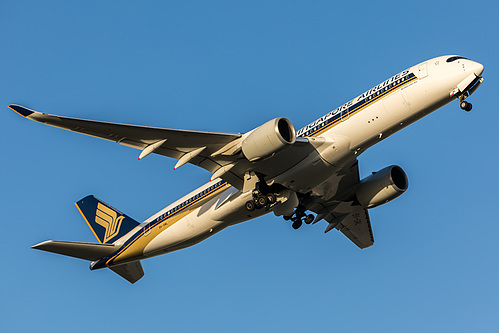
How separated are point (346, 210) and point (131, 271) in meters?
12.6

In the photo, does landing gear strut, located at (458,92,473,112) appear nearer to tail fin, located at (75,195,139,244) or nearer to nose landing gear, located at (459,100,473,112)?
nose landing gear, located at (459,100,473,112)

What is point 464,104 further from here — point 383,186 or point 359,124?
point 383,186

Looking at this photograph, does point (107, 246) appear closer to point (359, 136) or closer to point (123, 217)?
point (123, 217)

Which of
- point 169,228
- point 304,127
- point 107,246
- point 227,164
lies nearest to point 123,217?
point 107,246

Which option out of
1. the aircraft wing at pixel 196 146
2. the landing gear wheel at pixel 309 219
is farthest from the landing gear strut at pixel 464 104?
the landing gear wheel at pixel 309 219

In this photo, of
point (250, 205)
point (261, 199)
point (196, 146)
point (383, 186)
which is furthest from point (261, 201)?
point (383, 186)

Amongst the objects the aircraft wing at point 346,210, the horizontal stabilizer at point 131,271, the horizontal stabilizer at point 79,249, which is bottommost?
the horizontal stabilizer at point 131,271

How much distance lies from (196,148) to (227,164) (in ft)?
5.53

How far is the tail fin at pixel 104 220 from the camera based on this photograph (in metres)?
37.5

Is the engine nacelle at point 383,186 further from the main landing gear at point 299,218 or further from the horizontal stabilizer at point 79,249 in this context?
the horizontal stabilizer at point 79,249

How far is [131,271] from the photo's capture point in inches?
1487

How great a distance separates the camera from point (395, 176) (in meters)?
34.7

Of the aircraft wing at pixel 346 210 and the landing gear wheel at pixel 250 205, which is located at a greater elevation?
the aircraft wing at pixel 346 210

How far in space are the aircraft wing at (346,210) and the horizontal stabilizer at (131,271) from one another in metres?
10.5
